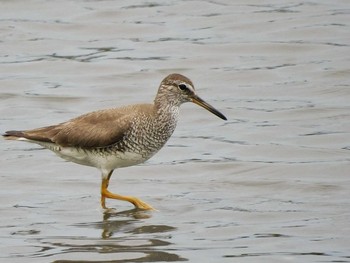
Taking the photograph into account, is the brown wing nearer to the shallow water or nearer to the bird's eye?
the bird's eye

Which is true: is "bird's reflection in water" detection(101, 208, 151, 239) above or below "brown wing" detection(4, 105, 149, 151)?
below

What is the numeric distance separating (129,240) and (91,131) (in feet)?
6.00

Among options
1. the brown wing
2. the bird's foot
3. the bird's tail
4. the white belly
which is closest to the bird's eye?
the brown wing

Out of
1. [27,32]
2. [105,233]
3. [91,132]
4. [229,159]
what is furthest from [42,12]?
[105,233]

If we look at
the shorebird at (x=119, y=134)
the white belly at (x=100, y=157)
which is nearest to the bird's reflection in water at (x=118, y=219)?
the shorebird at (x=119, y=134)

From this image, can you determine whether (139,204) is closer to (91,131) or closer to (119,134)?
(119,134)

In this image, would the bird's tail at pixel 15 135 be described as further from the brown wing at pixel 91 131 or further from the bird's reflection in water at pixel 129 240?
the bird's reflection in water at pixel 129 240

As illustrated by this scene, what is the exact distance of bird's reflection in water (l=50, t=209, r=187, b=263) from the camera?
9.41 meters

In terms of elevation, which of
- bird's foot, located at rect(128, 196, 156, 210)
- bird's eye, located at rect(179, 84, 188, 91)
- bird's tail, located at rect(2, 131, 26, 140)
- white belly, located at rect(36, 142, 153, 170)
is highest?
bird's eye, located at rect(179, 84, 188, 91)

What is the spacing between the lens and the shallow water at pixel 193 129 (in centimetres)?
1004

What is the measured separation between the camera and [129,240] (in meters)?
10.1

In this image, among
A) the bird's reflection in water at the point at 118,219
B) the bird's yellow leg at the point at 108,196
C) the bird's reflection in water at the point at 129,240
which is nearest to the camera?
the bird's reflection in water at the point at 129,240

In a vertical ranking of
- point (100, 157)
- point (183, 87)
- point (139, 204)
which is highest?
point (183, 87)

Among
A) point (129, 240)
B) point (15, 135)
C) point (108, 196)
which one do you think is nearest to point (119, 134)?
point (108, 196)
